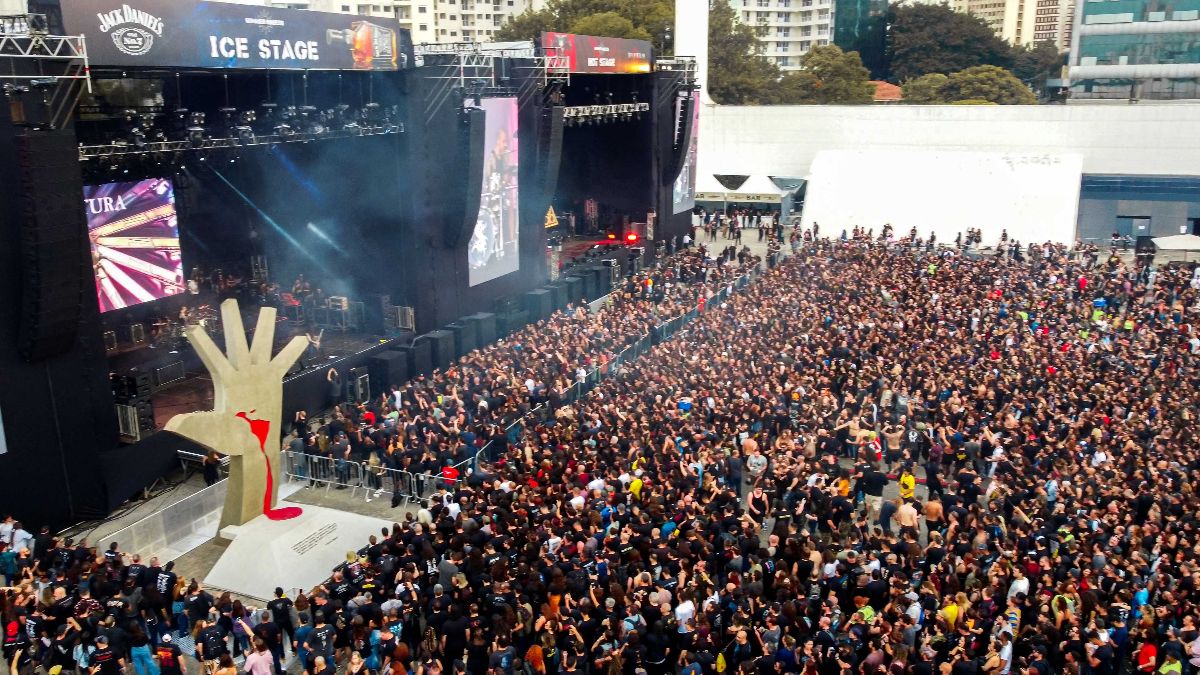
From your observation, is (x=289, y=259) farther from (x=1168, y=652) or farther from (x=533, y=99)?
(x=1168, y=652)

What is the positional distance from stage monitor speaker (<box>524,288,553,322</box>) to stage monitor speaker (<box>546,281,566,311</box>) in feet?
0.64

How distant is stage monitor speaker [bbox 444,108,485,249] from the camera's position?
22.0 meters

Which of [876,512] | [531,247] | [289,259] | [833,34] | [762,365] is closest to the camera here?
Answer: [876,512]

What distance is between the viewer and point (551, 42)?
87.2 feet

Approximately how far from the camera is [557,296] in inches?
1021

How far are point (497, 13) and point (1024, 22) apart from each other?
75.8m

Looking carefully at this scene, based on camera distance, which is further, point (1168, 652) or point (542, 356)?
point (542, 356)

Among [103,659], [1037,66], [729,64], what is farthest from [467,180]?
[1037,66]

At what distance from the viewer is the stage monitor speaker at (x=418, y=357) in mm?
20750

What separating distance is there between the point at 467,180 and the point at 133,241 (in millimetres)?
7002

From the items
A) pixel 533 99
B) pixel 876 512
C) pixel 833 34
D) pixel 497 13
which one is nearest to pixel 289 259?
pixel 533 99

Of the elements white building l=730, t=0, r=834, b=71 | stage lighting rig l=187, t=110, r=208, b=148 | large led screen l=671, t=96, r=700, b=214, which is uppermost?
white building l=730, t=0, r=834, b=71

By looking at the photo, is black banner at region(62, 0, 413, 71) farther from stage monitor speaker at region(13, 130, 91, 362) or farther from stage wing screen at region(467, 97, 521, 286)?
stage wing screen at region(467, 97, 521, 286)

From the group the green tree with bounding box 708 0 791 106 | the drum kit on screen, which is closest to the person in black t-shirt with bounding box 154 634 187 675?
the drum kit on screen
